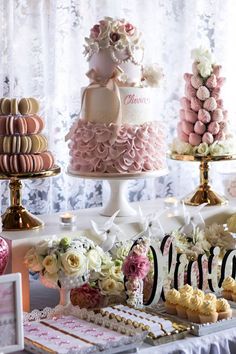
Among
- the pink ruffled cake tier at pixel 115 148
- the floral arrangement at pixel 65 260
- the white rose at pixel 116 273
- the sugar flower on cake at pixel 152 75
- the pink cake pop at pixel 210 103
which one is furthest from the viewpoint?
the pink cake pop at pixel 210 103

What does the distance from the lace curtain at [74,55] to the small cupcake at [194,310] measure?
1156 mm

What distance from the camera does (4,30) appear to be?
9.04 feet

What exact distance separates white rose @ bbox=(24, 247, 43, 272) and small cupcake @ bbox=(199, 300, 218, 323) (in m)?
0.45

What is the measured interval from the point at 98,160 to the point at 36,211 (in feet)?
2.64

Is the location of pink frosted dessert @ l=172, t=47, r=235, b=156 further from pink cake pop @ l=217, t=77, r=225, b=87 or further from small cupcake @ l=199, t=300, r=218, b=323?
small cupcake @ l=199, t=300, r=218, b=323

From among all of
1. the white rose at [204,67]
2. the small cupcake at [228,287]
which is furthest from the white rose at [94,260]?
the white rose at [204,67]

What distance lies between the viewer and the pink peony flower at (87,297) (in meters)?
2.06

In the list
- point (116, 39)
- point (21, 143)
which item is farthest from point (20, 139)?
point (116, 39)

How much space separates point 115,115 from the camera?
2.29 meters

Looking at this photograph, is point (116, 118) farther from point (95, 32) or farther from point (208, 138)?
point (208, 138)

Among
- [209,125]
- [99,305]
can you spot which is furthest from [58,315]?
[209,125]

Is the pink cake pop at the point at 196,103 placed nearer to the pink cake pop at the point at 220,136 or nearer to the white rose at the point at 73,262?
the pink cake pop at the point at 220,136

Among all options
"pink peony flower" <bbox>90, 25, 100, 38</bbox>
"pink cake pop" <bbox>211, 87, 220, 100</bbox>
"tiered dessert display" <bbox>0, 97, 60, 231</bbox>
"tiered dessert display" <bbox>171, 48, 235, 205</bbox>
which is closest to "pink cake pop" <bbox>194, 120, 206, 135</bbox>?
"tiered dessert display" <bbox>171, 48, 235, 205</bbox>

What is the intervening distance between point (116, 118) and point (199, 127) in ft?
1.34
